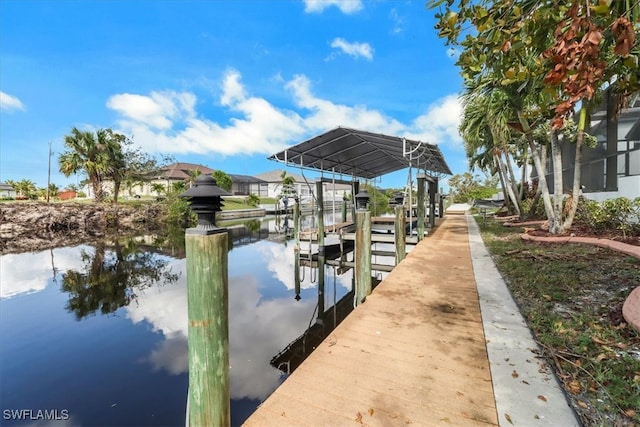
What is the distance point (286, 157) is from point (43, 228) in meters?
21.0

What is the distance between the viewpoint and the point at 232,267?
10516 mm

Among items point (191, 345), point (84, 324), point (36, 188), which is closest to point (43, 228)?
point (84, 324)

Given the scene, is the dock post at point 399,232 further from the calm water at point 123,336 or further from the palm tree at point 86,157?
the palm tree at point 86,157

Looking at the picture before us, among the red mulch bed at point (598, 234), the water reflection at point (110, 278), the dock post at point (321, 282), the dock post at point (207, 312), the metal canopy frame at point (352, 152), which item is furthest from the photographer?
the metal canopy frame at point (352, 152)

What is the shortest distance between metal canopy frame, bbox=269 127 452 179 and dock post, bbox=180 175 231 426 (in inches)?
235

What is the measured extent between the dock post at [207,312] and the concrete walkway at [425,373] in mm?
311

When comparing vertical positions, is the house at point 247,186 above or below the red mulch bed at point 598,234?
above

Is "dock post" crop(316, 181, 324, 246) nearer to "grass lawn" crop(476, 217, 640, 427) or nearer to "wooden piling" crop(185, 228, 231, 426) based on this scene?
"grass lawn" crop(476, 217, 640, 427)

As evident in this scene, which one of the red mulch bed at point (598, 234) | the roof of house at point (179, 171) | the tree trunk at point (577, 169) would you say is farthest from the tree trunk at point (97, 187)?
the tree trunk at point (577, 169)

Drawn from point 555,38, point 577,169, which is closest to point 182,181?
point 577,169

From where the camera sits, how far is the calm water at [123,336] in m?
3.74

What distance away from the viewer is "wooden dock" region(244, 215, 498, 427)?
78.8 inches

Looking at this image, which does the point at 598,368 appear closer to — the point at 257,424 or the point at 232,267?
the point at 257,424

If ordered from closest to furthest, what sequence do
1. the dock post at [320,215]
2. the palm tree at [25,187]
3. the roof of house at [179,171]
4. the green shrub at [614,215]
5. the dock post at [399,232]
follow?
the dock post at [399,232] → the green shrub at [614,215] → the dock post at [320,215] → the palm tree at [25,187] → the roof of house at [179,171]
